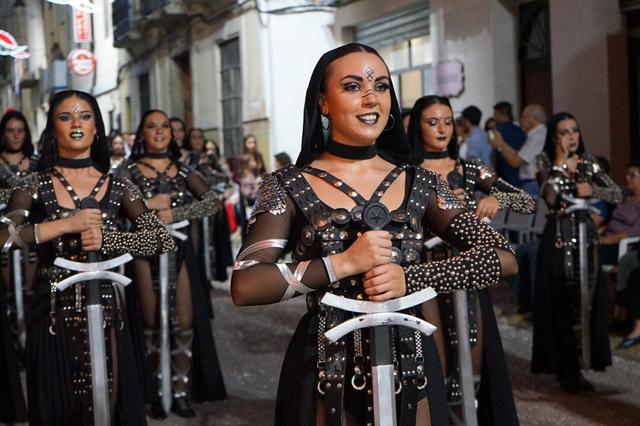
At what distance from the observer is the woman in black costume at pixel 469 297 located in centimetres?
569

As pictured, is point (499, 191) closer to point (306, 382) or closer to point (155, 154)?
point (155, 154)

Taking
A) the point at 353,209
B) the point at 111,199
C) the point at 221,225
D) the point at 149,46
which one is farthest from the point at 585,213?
the point at 149,46

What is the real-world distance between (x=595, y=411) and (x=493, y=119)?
610cm

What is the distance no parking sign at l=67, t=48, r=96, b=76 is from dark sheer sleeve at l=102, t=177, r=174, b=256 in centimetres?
2184

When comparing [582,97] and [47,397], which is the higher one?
[582,97]

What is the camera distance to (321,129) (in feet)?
11.4

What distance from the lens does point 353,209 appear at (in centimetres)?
326

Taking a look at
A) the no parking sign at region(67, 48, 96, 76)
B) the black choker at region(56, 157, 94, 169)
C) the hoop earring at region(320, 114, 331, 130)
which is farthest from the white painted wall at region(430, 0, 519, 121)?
the no parking sign at region(67, 48, 96, 76)

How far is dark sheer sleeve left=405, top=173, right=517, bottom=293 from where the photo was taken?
3.22 m

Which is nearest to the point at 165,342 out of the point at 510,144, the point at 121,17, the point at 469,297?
the point at 469,297

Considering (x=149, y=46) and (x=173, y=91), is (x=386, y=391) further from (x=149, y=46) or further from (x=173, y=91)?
(x=149, y=46)

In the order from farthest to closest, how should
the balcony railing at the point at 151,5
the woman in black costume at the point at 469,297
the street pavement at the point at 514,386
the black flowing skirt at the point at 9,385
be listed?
1. the balcony railing at the point at 151,5
2. the black flowing skirt at the point at 9,385
3. the street pavement at the point at 514,386
4. the woman in black costume at the point at 469,297

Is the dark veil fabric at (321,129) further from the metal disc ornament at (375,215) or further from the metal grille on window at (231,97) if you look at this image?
the metal grille on window at (231,97)

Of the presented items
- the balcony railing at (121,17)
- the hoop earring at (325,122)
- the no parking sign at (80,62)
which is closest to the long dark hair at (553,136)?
the hoop earring at (325,122)
